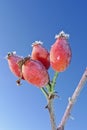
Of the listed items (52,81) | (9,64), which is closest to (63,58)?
(52,81)

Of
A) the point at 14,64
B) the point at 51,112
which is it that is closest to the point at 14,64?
the point at 14,64

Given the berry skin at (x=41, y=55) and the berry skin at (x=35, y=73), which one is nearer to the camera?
the berry skin at (x=35, y=73)

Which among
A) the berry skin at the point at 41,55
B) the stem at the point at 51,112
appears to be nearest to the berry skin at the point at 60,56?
the berry skin at the point at 41,55

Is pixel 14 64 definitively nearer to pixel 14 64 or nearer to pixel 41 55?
pixel 14 64

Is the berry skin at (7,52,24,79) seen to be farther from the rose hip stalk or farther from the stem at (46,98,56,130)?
the stem at (46,98,56,130)

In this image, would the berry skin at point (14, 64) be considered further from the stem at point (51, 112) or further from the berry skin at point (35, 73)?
the stem at point (51, 112)

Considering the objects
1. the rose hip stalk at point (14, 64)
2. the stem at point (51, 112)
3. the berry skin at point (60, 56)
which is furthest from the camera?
the rose hip stalk at point (14, 64)

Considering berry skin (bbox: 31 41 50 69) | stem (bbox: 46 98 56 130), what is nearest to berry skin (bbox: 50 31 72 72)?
berry skin (bbox: 31 41 50 69)

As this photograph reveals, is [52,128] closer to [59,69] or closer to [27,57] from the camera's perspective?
[59,69]
